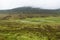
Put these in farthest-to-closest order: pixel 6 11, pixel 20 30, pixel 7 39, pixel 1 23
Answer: pixel 6 11
pixel 1 23
pixel 20 30
pixel 7 39

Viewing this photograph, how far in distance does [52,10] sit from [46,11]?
0.66m

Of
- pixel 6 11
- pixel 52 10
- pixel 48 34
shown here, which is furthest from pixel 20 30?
pixel 52 10

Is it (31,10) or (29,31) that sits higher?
(29,31)

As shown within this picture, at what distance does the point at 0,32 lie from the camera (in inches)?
404

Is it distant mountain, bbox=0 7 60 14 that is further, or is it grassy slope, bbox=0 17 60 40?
distant mountain, bbox=0 7 60 14

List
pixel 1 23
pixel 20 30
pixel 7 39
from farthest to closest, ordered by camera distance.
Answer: pixel 1 23, pixel 20 30, pixel 7 39

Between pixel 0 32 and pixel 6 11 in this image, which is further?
pixel 6 11

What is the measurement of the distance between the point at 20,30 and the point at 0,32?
106cm

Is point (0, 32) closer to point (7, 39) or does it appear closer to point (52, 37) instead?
point (7, 39)

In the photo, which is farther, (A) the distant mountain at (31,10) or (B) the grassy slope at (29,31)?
(A) the distant mountain at (31,10)

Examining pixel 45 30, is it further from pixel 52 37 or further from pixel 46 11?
→ pixel 46 11

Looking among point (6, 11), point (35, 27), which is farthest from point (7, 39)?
point (6, 11)

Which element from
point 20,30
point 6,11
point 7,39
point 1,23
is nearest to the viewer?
point 7,39

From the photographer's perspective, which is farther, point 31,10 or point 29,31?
point 31,10
